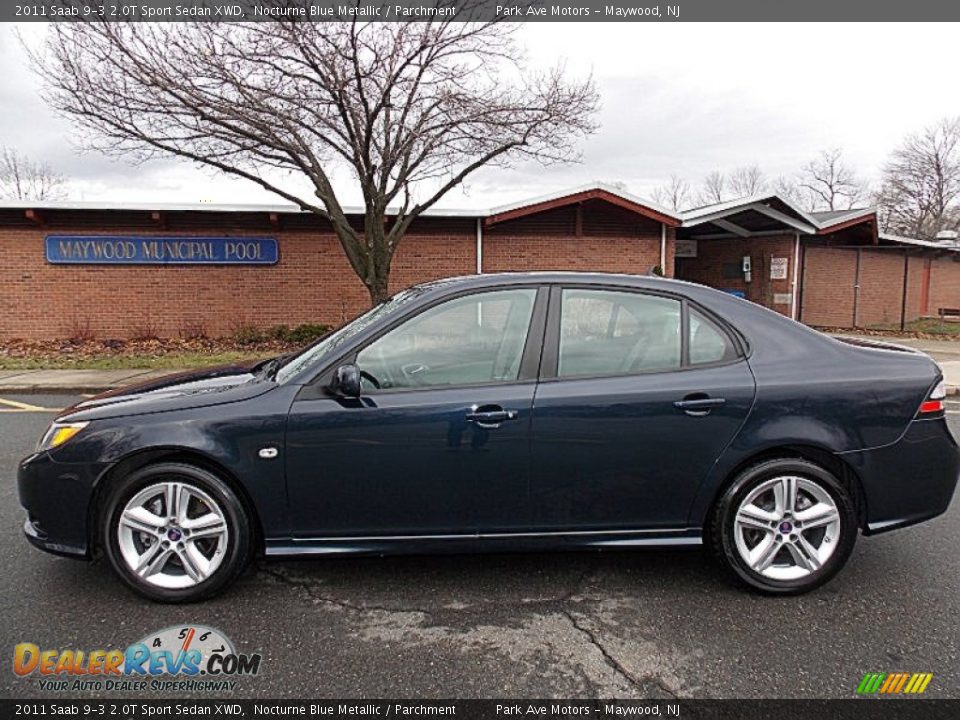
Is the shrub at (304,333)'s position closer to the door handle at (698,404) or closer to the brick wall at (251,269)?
the brick wall at (251,269)

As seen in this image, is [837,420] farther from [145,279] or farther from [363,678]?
[145,279]

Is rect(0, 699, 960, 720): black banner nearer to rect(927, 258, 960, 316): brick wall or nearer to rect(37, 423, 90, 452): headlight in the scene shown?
rect(37, 423, 90, 452): headlight

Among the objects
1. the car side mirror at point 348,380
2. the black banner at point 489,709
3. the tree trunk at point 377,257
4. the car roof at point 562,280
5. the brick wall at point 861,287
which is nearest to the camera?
the black banner at point 489,709

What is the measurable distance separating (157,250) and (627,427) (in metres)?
13.3

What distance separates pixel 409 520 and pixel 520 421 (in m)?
0.71

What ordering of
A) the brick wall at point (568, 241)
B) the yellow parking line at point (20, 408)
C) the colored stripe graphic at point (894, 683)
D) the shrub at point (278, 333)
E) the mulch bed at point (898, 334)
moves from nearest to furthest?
the colored stripe graphic at point (894, 683), the yellow parking line at point (20, 408), the shrub at point (278, 333), the brick wall at point (568, 241), the mulch bed at point (898, 334)

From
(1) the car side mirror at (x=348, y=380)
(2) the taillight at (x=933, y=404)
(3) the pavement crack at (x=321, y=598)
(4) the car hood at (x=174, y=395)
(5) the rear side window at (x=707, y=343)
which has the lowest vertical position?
(3) the pavement crack at (x=321, y=598)

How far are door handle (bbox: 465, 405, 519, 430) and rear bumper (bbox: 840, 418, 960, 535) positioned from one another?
5.38ft

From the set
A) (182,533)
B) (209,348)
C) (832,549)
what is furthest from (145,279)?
(832,549)

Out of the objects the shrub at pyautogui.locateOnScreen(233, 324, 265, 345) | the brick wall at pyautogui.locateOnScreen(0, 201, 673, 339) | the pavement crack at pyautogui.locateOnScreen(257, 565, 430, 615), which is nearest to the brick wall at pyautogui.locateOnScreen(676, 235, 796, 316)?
the brick wall at pyautogui.locateOnScreen(0, 201, 673, 339)

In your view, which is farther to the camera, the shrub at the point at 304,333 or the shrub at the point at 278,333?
the shrub at the point at 278,333

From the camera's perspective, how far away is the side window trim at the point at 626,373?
288 cm

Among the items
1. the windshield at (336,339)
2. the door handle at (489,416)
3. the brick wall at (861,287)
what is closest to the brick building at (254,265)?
the brick wall at (861,287)

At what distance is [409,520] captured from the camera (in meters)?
2.82
